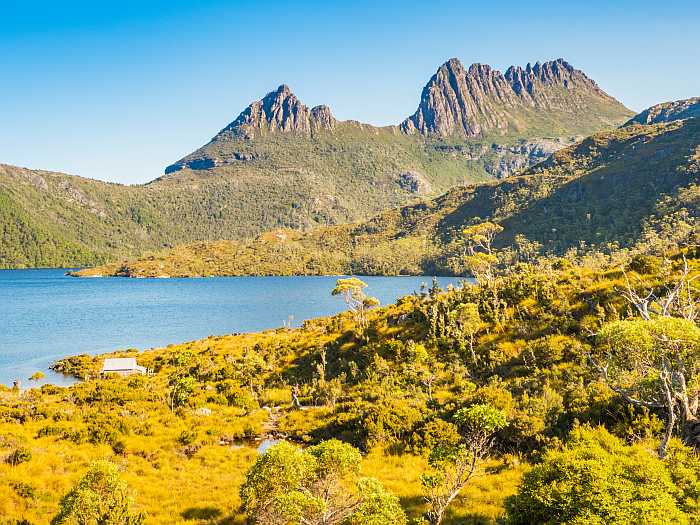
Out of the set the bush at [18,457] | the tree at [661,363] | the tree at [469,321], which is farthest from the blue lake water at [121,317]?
the tree at [661,363]

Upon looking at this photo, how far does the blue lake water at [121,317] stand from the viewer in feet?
229

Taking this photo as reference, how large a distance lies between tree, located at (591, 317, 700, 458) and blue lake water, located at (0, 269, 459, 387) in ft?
179

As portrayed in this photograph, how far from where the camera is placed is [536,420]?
17.1 meters

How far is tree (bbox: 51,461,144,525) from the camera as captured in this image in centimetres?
1060

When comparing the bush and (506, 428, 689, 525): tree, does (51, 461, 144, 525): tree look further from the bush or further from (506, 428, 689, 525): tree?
(506, 428, 689, 525): tree

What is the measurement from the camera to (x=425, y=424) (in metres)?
19.5

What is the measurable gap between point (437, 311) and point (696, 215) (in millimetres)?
169569

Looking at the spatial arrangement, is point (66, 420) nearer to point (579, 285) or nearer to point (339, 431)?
point (339, 431)

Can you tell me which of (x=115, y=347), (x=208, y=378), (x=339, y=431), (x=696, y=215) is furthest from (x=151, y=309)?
(x=696, y=215)

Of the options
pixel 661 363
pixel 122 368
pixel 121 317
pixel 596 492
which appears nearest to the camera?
pixel 596 492

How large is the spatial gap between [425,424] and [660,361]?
10.1 m

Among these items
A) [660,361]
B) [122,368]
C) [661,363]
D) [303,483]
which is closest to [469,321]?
[660,361]

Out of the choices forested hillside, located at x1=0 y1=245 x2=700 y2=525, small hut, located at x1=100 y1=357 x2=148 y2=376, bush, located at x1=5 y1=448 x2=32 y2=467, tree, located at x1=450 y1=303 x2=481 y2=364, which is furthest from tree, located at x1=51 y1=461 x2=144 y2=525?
small hut, located at x1=100 y1=357 x2=148 y2=376

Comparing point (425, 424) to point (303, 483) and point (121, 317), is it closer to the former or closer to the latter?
point (303, 483)
